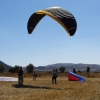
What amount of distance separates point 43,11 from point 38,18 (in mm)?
2609

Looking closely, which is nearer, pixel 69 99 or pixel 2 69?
pixel 69 99

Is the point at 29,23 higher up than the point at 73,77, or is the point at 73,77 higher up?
the point at 29,23

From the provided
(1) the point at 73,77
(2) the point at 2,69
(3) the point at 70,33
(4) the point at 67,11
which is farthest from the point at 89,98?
(2) the point at 2,69

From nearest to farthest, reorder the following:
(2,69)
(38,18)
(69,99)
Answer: (69,99)
(38,18)
(2,69)

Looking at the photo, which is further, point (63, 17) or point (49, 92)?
point (63, 17)

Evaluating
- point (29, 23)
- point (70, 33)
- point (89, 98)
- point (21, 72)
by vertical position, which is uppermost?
point (29, 23)

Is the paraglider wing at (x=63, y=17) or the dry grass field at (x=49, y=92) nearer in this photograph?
the dry grass field at (x=49, y=92)

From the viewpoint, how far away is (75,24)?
19969 mm

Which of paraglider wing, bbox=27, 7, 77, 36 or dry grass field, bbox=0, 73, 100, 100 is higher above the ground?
paraglider wing, bbox=27, 7, 77, 36

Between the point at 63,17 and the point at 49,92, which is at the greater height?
the point at 63,17

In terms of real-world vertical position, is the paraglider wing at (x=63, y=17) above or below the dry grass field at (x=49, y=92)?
above

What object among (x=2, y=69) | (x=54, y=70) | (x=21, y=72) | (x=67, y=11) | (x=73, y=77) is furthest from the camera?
(x=2, y=69)

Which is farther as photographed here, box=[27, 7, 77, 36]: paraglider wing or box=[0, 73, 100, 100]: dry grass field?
box=[27, 7, 77, 36]: paraglider wing

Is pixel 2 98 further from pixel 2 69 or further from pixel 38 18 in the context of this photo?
pixel 2 69
